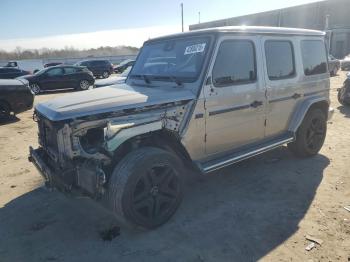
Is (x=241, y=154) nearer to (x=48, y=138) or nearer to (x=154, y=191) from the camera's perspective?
(x=154, y=191)

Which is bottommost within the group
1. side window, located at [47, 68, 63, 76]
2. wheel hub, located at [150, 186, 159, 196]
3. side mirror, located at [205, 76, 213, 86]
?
wheel hub, located at [150, 186, 159, 196]

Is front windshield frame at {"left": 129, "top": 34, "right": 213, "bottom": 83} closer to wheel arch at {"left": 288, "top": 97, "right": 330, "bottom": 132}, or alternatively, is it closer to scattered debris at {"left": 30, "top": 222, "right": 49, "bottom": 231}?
wheel arch at {"left": 288, "top": 97, "right": 330, "bottom": 132}

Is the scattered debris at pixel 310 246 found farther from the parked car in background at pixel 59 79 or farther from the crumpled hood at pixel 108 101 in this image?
the parked car in background at pixel 59 79

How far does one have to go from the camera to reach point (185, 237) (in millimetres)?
3799

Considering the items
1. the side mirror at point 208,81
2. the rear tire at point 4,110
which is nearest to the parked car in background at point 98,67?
the rear tire at point 4,110

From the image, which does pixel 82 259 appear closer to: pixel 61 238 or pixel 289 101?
pixel 61 238

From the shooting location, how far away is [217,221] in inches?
162

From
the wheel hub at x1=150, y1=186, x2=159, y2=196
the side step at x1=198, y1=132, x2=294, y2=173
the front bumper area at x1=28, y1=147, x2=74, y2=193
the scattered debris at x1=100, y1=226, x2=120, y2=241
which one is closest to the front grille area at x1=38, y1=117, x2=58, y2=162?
the front bumper area at x1=28, y1=147, x2=74, y2=193

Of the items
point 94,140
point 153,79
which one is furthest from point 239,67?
point 94,140

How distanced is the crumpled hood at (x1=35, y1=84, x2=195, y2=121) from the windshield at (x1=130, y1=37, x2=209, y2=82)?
31 cm

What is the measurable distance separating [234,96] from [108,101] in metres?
1.67

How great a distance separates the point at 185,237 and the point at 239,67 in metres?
2.26

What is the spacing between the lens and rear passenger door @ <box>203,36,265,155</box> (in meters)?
4.31

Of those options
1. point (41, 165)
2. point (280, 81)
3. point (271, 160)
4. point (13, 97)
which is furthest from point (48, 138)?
point (13, 97)
